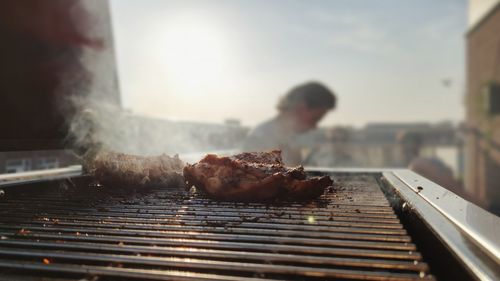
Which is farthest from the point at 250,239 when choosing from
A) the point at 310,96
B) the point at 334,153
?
the point at 334,153

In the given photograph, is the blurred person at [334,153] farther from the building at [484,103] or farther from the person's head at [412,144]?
the building at [484,103]

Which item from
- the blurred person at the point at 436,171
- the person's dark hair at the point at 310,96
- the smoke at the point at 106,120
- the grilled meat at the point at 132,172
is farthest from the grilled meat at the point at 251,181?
the blurred person at the point at 436,171

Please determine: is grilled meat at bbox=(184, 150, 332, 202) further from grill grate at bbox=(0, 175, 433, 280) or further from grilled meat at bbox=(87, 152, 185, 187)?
grilled meat at bbox=(87, 152, 185, 187)

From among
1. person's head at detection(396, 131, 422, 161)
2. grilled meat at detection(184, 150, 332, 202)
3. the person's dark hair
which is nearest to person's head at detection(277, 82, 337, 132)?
the person's dark hair

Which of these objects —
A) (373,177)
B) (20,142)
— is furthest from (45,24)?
(373,177)

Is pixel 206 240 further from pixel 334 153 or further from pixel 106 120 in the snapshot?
pixel 334 153

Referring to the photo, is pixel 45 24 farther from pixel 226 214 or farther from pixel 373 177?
pixel 373 177
